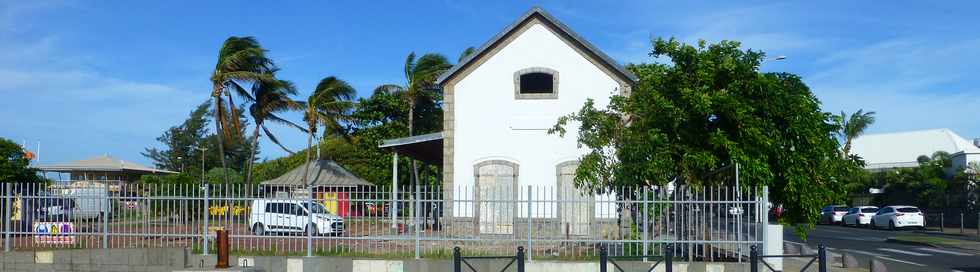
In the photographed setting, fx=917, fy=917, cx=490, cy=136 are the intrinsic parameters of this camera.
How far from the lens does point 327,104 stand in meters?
37.5

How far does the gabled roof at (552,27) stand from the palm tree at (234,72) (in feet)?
44.0

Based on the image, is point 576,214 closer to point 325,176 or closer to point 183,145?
point 325,176

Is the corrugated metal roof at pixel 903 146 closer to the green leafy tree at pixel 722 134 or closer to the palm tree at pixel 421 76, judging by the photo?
the palm tree at pixel 421 76

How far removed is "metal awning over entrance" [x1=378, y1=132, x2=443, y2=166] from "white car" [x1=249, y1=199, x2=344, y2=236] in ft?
23.7

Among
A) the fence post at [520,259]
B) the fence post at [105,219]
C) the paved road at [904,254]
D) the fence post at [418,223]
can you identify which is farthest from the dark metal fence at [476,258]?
the paved road at [904,254]

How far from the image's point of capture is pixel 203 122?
291ft

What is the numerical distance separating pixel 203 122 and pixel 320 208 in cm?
7713

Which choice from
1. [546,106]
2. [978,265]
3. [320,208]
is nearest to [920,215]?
[978,265]

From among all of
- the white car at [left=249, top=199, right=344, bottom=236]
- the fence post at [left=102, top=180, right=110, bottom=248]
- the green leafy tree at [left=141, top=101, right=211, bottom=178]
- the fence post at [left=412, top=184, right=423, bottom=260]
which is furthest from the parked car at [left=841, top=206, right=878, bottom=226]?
the green leafy tree at [left=141, top=101, right=211, bottom=178]

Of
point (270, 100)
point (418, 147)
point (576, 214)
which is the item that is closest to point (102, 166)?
point (270, 100)

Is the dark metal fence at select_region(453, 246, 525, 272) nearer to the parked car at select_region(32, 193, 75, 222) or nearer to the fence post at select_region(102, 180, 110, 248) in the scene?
the fence post at select_region(102, 180, 110, 248)

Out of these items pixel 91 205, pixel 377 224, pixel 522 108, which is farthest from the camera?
pixel 522 108

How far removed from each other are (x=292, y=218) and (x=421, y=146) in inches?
386

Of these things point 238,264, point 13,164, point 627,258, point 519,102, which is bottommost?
point 238,264
